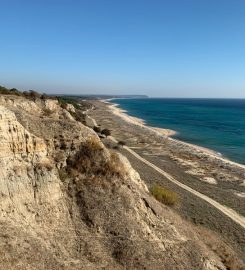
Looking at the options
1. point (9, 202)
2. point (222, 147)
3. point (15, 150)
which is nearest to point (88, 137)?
point (15, 150)

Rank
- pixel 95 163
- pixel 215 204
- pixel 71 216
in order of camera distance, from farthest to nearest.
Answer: pixel 215 204 < pixel 95 163 < pixel 71 216

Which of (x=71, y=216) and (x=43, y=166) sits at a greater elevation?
(x=43, y=166)

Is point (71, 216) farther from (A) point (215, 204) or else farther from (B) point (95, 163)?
(A) point (215, 204)

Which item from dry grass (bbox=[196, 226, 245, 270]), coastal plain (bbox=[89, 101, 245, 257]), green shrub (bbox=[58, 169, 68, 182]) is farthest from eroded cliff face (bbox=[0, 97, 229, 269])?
coastal plain (bbox=[89, 101, 245, 257])

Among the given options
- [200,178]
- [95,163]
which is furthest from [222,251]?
[200,178]

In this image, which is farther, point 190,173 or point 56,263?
point 190,173

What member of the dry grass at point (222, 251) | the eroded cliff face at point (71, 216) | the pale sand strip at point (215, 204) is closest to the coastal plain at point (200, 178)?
the pale sand strip at point (215, 204)

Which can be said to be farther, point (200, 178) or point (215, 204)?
point (200, 178)

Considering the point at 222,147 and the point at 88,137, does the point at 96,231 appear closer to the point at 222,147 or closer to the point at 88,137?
the point at 88,137

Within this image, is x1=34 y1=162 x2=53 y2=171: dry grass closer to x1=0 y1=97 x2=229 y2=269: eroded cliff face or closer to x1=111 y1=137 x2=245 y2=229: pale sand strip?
x1=0 y1=97 x2=229 y2=269: eroded cliff face
